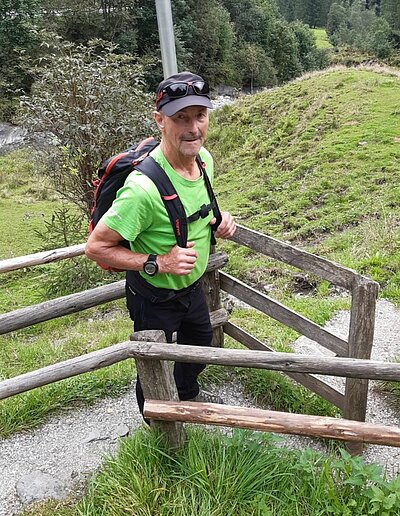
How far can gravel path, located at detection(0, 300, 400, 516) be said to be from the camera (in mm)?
3133

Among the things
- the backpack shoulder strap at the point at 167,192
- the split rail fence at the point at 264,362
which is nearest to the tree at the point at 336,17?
the split rail fence at the point at 264,362

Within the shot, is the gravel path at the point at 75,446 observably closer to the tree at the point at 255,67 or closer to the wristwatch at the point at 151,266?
the wristwatch at the point at 151,266

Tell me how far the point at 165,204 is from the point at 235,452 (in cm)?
143

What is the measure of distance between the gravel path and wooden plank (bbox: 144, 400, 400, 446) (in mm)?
775

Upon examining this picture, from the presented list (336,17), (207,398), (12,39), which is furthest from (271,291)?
(336,17)

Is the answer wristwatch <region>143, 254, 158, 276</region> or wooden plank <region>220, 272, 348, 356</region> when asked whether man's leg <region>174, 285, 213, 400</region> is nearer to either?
wristwatch <region>143, 254, 158, 276</region>

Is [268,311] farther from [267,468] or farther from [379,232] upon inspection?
A: [379,232]

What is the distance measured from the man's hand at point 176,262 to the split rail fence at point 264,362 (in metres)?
0.37

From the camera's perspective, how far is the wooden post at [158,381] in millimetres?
2652

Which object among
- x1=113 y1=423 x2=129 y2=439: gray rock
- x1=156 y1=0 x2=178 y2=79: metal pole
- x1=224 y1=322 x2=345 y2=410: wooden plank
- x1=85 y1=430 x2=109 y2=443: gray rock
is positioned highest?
x1=156 y1=0 x2=178 y2=79: metal pole

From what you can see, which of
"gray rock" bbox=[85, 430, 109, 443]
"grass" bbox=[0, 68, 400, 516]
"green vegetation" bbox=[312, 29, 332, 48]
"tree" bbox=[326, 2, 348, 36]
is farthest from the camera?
"tree" bbox=[326, 2, 348, 36]

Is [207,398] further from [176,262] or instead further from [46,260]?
[46,260]

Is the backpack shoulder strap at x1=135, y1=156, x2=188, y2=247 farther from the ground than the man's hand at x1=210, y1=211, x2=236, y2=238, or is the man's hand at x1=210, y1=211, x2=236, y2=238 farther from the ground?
the backpack shoulder strap at x1=135, y1=156, x2=188, y2=247

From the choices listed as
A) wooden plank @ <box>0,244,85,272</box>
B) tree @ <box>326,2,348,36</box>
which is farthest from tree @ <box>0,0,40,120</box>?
tree @ <box>326,2,348,36</box>
